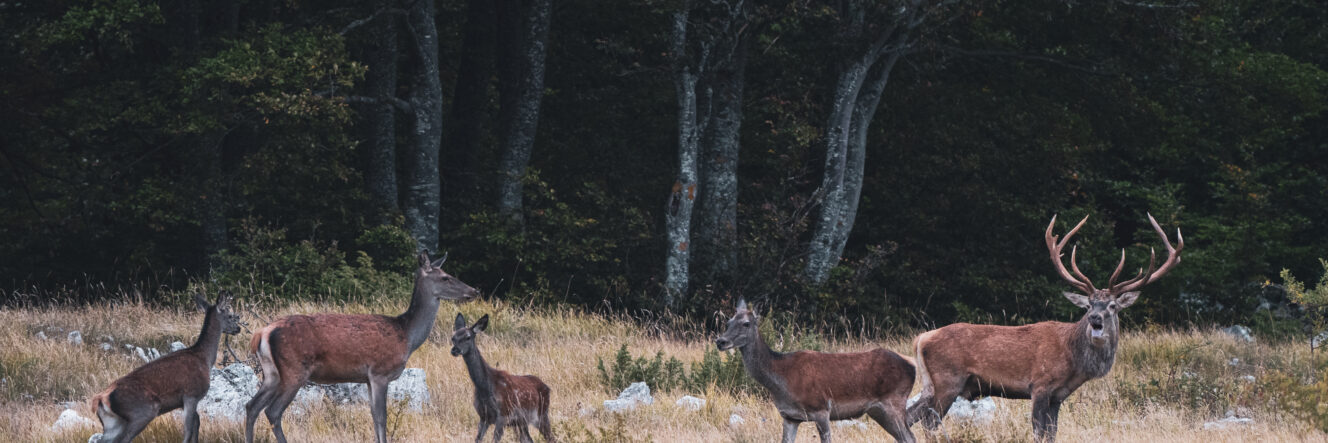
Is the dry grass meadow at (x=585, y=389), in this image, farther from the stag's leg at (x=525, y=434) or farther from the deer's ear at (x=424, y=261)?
the deer's ear at (x=424, y=261)

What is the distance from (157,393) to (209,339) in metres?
0.64

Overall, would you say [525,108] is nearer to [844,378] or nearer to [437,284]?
[437,284]

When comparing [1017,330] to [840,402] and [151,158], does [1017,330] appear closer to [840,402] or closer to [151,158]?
[840,402]

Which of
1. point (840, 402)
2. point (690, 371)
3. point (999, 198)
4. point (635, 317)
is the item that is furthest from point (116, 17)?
point (999, 198)

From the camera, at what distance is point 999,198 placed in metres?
21.5

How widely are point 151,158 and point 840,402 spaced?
46.9ft

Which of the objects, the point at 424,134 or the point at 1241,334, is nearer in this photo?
the point at 1241,334

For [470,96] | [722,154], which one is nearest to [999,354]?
[722,154]

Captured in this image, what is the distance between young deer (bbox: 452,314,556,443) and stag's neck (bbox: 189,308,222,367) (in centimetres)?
144

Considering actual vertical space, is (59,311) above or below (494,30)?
below

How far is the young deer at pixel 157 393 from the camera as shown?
293 inches

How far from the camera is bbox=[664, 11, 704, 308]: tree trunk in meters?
17.5

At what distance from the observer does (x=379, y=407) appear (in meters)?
8.07

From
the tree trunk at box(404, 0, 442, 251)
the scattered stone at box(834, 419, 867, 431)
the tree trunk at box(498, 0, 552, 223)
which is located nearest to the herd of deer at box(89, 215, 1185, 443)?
the scattered stone at box(834, 419, 867, 431)
